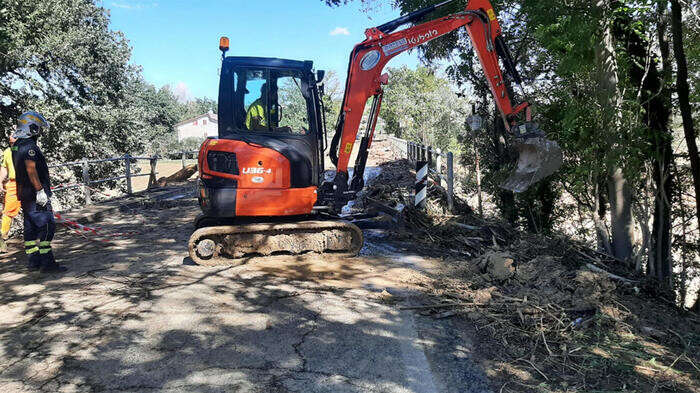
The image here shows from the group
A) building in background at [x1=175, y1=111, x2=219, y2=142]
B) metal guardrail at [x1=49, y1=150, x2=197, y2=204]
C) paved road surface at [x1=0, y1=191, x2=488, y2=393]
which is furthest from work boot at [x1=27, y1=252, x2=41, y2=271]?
building in background at [x1=175, y1=111, x2=219, y2=142]

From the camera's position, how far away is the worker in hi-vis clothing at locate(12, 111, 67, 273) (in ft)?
18.2

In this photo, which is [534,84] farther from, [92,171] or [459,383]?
[92,171]

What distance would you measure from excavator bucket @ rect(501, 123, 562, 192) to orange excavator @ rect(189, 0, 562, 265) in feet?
0.05

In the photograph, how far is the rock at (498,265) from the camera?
5.14 meters

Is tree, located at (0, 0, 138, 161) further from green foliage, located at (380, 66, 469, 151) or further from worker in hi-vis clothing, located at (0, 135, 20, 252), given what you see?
green foliage, located at (380, 66, 469, 151)

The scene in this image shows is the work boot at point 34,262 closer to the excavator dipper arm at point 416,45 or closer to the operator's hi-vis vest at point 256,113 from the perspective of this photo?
the operator's hi-vis vest at point 256,113

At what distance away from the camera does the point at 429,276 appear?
5.48 m

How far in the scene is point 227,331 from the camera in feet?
12.6

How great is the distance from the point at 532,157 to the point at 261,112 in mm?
4074

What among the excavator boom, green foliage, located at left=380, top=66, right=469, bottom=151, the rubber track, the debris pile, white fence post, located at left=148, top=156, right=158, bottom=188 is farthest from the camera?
green foliage, located at left=380, top=66, right=469, bottom=151

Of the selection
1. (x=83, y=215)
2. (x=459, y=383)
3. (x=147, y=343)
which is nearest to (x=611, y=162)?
(x=459, y=383)

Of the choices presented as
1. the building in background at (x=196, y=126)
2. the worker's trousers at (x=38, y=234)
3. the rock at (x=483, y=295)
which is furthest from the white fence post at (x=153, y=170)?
the building in background at (x=196, y=126)

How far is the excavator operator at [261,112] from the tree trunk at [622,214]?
578 cm

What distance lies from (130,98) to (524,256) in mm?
23643
